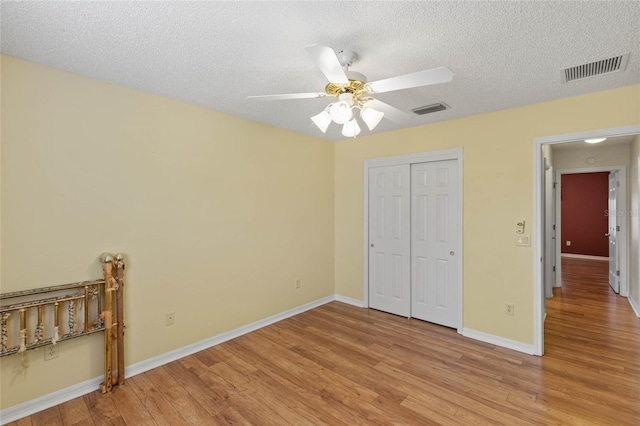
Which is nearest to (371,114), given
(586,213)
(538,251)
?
(538,251)

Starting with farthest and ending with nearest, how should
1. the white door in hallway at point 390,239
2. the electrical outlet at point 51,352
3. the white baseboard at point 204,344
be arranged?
the white door in hallway at point 390,239 < the white baseboard at point 204,344 < the electrical outlet at point 51,352

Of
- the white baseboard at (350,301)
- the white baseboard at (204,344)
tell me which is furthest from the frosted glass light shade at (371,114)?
the white baseboard at (350,301)

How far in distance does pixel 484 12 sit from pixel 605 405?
2.75 meters

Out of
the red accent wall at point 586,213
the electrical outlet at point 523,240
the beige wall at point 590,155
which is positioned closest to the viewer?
the electrical outlet at point 523,240

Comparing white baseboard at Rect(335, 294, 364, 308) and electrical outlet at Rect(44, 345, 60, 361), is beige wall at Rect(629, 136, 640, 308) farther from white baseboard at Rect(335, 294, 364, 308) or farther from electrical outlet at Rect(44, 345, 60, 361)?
electrical outlet at Rect(44, 345, 60, 361)

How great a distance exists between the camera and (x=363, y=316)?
391 centimetres

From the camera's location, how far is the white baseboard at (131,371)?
2.02 metres

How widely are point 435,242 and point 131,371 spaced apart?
3382mm

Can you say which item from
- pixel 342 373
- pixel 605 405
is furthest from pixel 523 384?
pixel 342 373

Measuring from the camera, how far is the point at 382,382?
2.42 meters

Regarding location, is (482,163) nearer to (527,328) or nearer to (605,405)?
(527,328)

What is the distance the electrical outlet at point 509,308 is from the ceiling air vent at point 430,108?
212 centimetres

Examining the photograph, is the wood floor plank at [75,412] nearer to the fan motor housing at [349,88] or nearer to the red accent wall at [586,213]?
the fan motor housing at [349,88]

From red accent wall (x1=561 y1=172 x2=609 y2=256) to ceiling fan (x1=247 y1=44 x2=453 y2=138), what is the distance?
794cm
